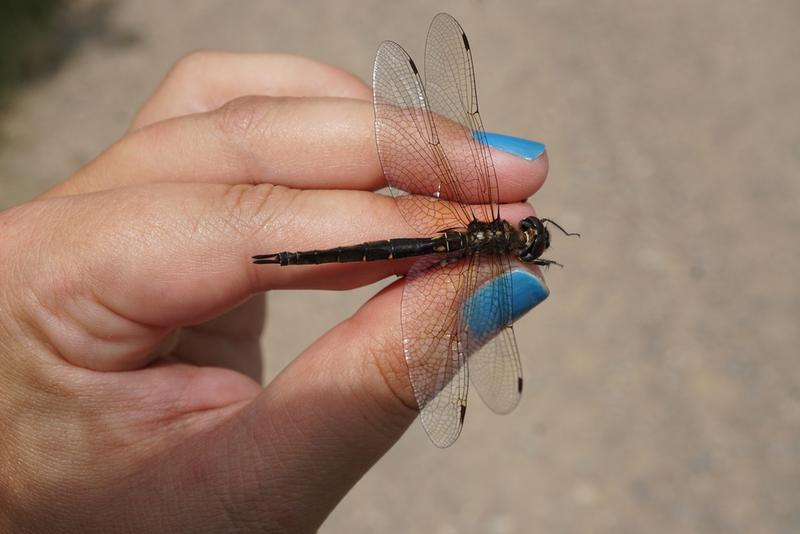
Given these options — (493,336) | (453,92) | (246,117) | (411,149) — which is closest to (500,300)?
(493,336)

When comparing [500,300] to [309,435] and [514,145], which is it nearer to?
[514,145]

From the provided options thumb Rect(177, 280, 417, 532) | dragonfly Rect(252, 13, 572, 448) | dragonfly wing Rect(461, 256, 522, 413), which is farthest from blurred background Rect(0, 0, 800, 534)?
thumb Rect(177, 280, 417, 532)

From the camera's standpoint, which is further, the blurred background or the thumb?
the blurred background

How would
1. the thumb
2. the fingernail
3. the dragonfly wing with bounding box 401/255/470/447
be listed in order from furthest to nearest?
the fingernail, the dragonfly wing with bounding box 401/255/470/447, the thumb

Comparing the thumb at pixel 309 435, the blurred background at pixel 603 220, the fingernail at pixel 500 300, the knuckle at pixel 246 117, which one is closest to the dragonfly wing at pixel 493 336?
the fingernail at pixel 500 300

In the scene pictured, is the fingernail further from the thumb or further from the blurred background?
the blurred background

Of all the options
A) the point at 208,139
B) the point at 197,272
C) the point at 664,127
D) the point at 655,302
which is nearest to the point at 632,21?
the point at 664,127
